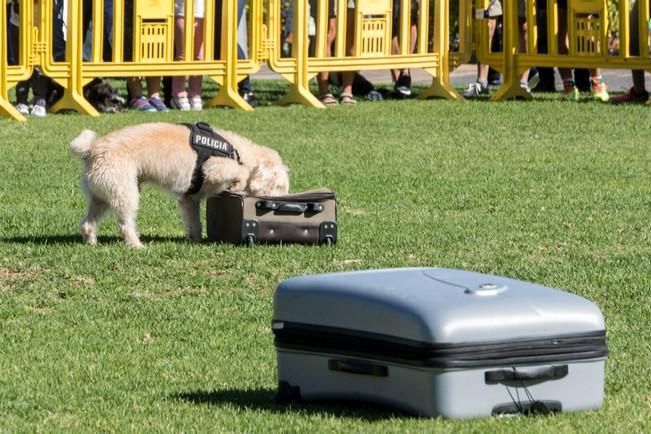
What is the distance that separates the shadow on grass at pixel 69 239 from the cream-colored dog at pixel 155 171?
0.42 feet

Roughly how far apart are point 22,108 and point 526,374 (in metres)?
11.9

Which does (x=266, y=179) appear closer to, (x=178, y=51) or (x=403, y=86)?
(x=178, y=51)

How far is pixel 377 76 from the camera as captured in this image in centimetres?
2405

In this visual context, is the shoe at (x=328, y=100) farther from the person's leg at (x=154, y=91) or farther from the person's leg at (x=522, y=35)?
the person's leg at (x=522, y=35)

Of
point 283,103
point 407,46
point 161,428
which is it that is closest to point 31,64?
point 283,103

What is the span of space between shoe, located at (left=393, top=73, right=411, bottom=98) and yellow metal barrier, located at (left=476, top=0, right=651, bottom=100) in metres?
1.07

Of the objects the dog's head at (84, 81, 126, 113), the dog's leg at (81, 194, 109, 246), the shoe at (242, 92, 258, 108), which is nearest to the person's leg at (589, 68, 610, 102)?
the shoe at (242, 92, 258, 108)

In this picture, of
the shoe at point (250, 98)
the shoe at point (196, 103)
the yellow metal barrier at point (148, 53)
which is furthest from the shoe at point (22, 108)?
the shoe at point (250, 98)

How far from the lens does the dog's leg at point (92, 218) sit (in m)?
9.37

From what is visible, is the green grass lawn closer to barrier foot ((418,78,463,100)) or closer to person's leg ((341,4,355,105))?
person's leg ((341,4,355,105))

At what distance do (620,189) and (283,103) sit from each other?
681 cm

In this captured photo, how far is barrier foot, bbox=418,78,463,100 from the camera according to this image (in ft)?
61.5

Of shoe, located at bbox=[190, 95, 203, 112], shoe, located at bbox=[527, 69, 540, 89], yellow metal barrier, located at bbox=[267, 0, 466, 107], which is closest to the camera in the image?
shoe, located at bbox=[190, 95, 203, 112]

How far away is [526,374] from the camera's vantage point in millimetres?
5383
